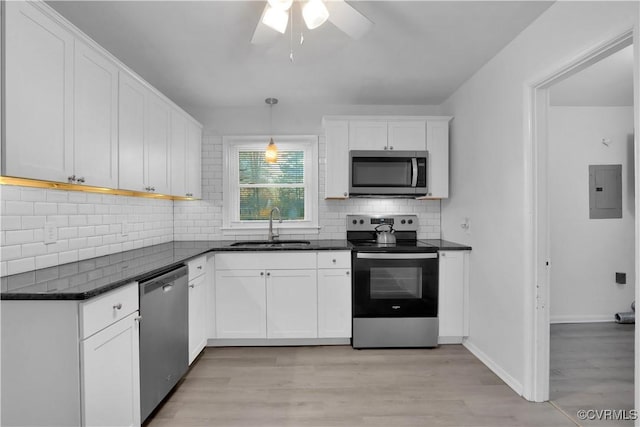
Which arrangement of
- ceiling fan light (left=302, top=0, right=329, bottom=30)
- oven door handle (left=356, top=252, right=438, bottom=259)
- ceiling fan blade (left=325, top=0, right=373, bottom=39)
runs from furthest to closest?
oven door handle (left=356, top=252, right=438, bottom=259) < ceiling fan blade (left=325, top=0, right=373, bottom=39) < ceiling fan light (left=302, top=0, right=329, bottom=30)

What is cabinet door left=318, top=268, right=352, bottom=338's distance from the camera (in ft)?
9.89

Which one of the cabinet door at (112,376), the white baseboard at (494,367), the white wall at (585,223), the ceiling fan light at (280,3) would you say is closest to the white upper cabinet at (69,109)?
the cabinet door at (112,376)

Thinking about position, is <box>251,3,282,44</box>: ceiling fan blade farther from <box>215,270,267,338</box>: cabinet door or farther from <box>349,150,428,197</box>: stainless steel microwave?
<box>215,270,267,338</box>: cabinet door

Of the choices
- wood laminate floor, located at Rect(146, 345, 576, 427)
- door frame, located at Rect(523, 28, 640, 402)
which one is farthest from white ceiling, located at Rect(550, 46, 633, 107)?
wood laminate floor, located at Rect(146, 345, 576, 427)

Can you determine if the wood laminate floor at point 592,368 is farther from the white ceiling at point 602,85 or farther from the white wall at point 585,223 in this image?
the white ceiling at point 602,85

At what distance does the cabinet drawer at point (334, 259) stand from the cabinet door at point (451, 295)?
2.87ft

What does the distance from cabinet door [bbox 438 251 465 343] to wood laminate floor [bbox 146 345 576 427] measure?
21cm

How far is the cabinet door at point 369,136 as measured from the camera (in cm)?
332

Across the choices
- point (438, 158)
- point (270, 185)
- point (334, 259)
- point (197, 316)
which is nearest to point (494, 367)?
point (334, 259)

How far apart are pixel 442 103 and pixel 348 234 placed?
1.81 meters

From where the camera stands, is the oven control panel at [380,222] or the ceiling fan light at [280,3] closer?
the ceiling fan light at [280,3]

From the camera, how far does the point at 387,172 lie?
3.30 meters

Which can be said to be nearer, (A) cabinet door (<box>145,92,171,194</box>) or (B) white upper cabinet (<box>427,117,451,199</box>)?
(A) cabinet door (<box>145,92,171,194</box>)

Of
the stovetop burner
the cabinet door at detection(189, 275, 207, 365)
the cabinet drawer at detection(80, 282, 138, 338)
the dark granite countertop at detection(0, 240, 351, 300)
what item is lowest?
→ the cabinet door at detection(189, 275, 207, 365)
